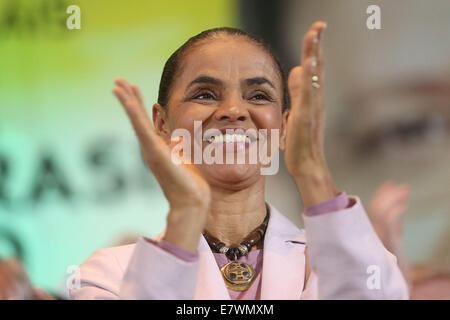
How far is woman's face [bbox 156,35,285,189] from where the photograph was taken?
1.53m

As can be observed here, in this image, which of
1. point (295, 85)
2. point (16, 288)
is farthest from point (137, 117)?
point (16, 288)

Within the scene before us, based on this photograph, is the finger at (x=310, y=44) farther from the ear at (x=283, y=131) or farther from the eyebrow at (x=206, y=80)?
the ear at (x=283, y=131)

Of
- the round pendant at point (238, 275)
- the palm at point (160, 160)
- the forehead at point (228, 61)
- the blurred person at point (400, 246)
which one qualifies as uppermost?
the forehead at point (228, 61)

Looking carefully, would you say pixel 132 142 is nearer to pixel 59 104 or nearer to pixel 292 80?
pixel 59 104

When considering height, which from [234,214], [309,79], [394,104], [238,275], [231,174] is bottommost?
[238,275]

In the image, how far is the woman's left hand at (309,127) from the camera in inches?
48.7

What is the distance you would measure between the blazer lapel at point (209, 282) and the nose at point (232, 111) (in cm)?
31

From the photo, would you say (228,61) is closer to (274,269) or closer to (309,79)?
(309,79)

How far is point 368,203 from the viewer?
2.50 metres

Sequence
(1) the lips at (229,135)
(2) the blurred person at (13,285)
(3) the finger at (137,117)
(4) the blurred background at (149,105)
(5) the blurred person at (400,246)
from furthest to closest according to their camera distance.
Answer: (4) the blurred background at (149,105) → (5) the blurred person at (400,246) → (2) the blurred person at (13,285) → (1) the lips at (229,135) → (3) the finger at (137,117)

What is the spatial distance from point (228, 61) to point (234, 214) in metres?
0.37

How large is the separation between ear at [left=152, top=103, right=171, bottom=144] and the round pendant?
0.38m

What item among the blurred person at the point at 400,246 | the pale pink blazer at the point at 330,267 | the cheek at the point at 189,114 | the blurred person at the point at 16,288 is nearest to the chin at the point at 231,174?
the cheek at the point at 189,114

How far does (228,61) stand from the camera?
61.8 inches
